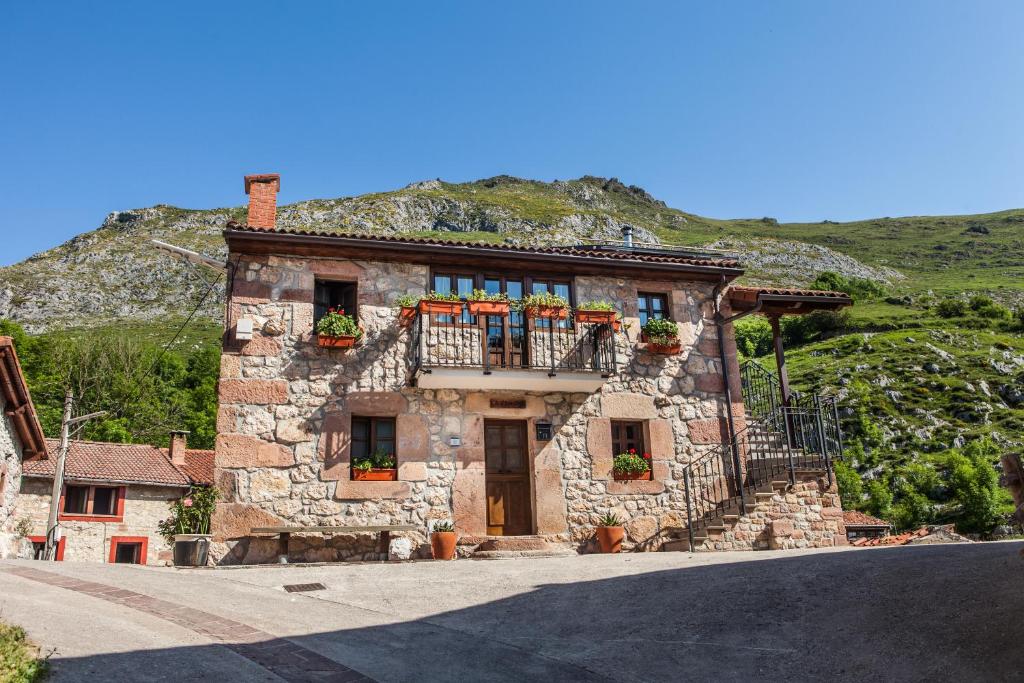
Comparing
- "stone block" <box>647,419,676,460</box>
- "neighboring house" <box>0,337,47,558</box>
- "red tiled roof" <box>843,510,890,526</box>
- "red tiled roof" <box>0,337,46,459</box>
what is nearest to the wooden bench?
"stone block" <box>647,419,676,460</box>

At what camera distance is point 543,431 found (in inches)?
543

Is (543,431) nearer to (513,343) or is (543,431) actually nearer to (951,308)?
(513,343)

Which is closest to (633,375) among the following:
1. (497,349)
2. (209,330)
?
(497,349)

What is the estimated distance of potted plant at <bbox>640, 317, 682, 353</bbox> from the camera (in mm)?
14617

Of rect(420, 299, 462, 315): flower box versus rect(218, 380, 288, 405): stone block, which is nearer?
rect(218, 380, 288, 405): stone block

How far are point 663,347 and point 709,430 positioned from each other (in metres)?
1.82

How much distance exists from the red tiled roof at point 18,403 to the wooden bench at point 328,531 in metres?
6.86

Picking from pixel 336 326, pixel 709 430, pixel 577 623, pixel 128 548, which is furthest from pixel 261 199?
pixel 128 548

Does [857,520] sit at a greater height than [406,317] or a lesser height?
lesser

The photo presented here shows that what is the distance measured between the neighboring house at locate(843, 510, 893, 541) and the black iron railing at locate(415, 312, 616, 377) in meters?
13.8

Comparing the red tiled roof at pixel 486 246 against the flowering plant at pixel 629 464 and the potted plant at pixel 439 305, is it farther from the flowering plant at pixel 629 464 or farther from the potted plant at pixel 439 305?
the flowering plant at pixel 629 464

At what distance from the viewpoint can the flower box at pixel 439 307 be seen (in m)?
13.2

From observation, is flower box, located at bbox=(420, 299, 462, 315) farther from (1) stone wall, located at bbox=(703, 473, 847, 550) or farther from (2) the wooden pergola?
(1) stone wall, located at bbox=(703, 473, 847, 550)

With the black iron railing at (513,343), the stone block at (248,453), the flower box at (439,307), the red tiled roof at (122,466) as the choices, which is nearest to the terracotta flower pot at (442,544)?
the stone block at (248,453)
